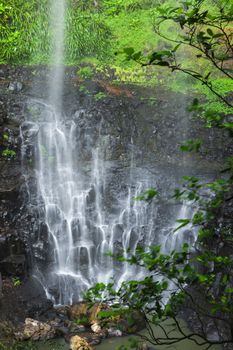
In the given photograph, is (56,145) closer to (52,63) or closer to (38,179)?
(38,179)

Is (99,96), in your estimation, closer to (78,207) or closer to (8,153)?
(8,153)

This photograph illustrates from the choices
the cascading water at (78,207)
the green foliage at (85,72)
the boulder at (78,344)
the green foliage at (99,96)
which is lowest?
the boulder at (78,344)

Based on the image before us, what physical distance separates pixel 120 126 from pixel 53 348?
28.1 ft

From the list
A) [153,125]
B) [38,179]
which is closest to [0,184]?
[38,179]

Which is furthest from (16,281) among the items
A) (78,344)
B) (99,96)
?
(99,96)

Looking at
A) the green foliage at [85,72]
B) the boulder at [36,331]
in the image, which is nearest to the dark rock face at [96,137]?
the green foliage at [85,72]

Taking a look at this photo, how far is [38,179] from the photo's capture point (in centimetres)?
1373

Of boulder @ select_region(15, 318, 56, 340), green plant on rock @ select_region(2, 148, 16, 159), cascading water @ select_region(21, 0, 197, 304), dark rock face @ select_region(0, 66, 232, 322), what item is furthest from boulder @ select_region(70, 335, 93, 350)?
green plant on rock @ select_region(2, 148, 16, 159)

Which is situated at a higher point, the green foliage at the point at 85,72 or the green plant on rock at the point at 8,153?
the green foliage at the point at 85,72

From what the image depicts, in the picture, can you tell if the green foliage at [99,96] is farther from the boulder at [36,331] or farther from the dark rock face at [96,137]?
the boulder at [36,331]

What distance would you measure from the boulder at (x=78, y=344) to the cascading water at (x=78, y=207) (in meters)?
2.44

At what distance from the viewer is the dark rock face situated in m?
12.7

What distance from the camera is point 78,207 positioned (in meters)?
13.5

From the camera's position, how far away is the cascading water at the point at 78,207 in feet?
41.1
